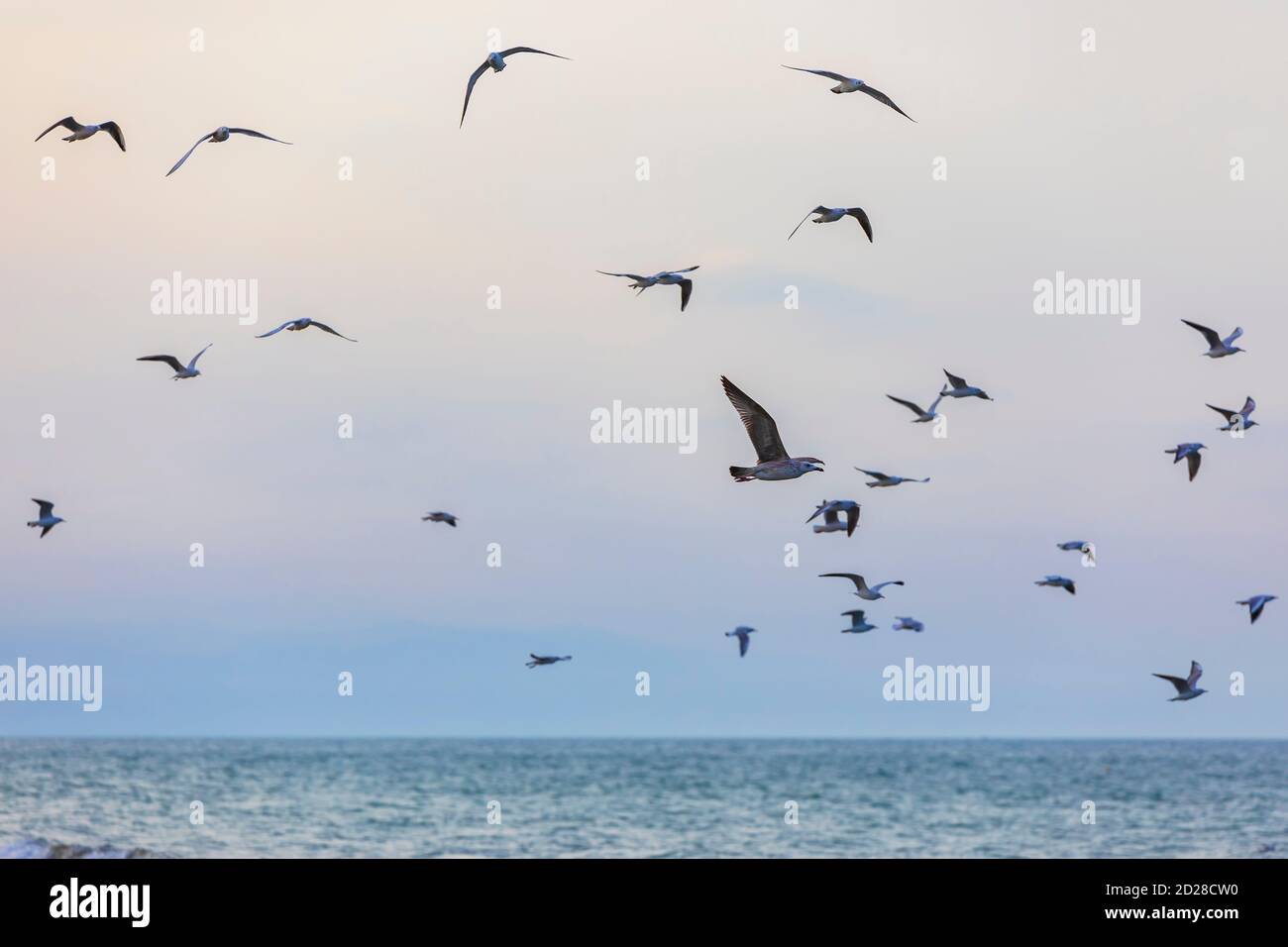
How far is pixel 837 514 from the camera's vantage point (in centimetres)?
3161

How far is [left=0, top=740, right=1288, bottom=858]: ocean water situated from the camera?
1828 inches

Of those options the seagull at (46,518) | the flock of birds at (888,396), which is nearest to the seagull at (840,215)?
the flock of birds at (888,396)

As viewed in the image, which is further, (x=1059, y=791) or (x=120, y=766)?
(x=120, y=766)

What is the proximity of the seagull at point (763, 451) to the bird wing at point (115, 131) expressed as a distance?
1515 cm

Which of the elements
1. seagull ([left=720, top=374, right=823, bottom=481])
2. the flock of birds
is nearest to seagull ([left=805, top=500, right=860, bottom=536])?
the flock of birds

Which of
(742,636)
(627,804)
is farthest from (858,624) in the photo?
(627,804)

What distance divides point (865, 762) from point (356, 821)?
43.2m

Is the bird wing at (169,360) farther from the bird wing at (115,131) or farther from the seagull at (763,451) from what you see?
the seagull at (763,451)

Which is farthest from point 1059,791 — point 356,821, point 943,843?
point 356,821

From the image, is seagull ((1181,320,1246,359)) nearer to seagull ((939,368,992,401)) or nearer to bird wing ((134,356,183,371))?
seagull ((939,368,992,401))

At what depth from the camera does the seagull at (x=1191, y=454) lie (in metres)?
30.6

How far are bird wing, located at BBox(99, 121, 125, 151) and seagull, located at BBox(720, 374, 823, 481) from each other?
15.2 m
